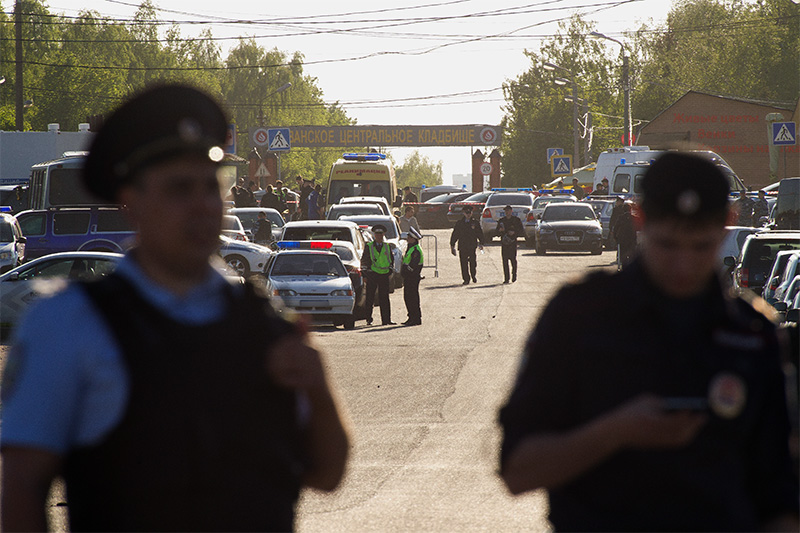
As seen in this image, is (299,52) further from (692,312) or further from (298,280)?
(692,312)

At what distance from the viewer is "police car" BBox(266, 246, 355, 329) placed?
19.8 meters

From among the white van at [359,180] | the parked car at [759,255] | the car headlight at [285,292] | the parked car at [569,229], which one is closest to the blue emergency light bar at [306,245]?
the car headlight at [285,292]

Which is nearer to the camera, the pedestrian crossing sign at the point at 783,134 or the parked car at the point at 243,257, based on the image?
the parked car at the point at 243,257

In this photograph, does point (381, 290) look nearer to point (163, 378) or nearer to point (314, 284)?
point (314, 284)

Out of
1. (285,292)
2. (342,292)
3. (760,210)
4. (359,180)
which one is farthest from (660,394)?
(359,180)

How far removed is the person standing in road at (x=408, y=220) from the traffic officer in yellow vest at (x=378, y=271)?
269 inches

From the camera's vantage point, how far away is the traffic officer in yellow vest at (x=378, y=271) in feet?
66.7

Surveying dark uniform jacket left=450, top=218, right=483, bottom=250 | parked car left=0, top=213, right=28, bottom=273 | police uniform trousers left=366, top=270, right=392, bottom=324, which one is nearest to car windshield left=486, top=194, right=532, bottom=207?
dark uniform jacket left=450, top=218, right=483, bottom=250

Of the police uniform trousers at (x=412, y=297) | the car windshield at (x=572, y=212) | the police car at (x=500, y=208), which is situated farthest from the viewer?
the police car at (x=500, y=208)

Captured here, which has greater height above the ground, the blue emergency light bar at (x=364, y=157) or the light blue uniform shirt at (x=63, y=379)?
the blue emergency light bar at (x=364, y=157)

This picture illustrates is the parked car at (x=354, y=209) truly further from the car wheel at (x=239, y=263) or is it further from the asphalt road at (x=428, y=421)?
the asphalt road at (x=428, y=421)

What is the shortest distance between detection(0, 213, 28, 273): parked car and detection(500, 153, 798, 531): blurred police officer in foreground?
21.9 metres

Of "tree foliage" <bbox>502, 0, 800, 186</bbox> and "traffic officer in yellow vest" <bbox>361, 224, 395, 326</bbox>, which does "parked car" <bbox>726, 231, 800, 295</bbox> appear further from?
"tree foliage" <bbox>502, 0, 800, 186</bbox>

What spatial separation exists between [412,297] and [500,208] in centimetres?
2336
